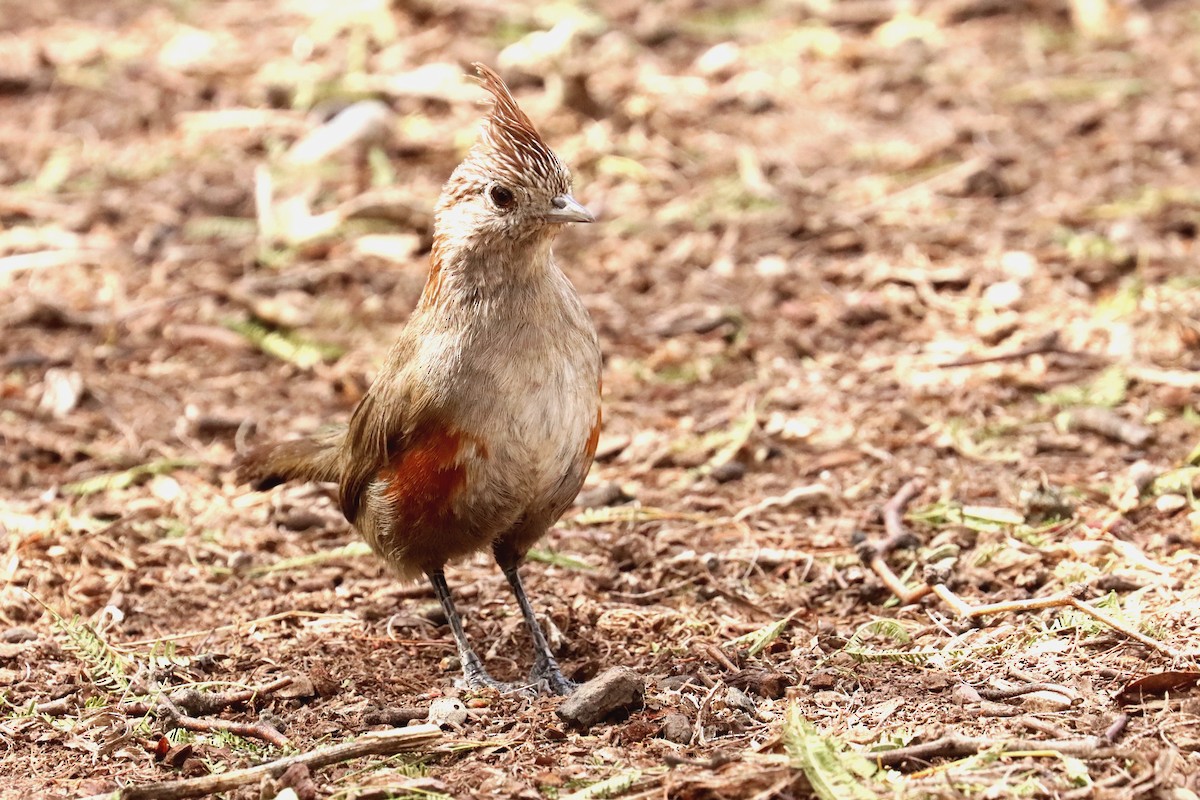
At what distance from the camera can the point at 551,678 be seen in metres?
4.79

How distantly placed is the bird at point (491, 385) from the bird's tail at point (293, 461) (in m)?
0.45

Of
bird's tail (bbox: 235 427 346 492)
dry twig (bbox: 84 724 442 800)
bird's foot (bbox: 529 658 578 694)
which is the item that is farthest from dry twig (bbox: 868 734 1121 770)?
bird's tail (bbox: 235 427 346 492)

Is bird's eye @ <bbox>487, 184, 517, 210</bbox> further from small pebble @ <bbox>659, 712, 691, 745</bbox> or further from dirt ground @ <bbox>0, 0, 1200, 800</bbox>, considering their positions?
small pebble @ <bbox>659, 712, 691, 745</bbox>

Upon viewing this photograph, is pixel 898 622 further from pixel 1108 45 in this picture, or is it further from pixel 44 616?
pixel 1108 45

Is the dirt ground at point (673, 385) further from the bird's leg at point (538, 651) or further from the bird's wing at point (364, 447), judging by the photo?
the bird's wing at point (364, 447)

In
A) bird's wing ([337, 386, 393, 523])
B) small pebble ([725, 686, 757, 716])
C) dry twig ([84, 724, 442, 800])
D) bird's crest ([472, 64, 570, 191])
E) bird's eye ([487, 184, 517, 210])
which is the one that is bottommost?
small pebble ([725, 686, 757, 716])

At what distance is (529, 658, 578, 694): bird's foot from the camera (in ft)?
15.5

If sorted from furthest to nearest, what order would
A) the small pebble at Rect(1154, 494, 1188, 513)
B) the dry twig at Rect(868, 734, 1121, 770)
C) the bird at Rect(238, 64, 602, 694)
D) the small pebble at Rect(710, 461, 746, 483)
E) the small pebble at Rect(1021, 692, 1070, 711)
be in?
the small pebble at Rect(710, 461, 746, 483), the small pebble at Rect(1154, 494, 1188, 513), the bird at Rect(238, 64, 602, 694), the small pebble at Rect(1021, 692, 1070, 711), the dry twig at Rect(868, 734, 1121, 770)

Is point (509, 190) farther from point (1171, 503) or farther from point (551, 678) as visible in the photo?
point (1171, 503)

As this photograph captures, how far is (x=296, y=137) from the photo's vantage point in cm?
935

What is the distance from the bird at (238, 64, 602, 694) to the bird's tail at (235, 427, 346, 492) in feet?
1.46

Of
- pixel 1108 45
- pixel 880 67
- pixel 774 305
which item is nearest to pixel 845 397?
pixel 774 305

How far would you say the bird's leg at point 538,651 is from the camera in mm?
4758

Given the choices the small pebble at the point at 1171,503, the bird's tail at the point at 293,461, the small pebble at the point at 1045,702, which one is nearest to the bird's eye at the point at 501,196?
the bird's tail at the point at 293,461
